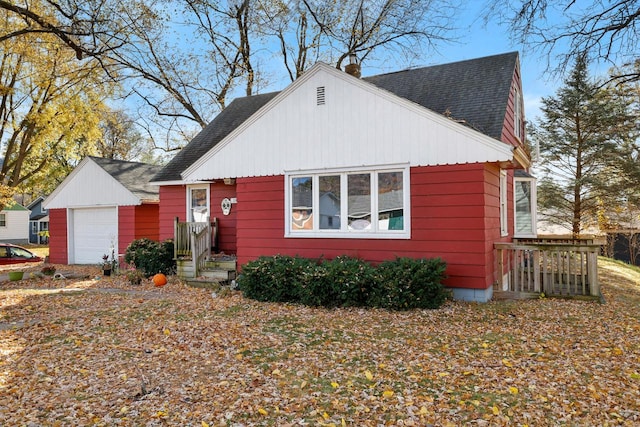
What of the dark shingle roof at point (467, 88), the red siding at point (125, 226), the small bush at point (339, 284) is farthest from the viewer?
the red siding at point (125, 226)

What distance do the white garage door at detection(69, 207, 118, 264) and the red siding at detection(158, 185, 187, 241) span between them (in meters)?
3.31

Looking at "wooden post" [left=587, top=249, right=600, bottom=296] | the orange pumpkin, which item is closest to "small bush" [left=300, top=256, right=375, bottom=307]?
"wooden post" [left=587, top=249, right=600, bottom=296]

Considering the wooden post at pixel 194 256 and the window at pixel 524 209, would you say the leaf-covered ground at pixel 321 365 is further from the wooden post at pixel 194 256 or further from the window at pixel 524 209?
the window at pixel 524 209

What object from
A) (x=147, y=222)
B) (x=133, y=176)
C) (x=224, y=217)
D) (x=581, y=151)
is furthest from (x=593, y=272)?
(x=581, y=151)

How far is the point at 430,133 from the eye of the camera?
8.01 meters

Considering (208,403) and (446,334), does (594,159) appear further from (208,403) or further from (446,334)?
(208,403)

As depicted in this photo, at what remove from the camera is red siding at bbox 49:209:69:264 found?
17.3 m

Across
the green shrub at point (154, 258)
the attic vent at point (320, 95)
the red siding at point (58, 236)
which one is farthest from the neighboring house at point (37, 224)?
the attic vent at point (320, 95)

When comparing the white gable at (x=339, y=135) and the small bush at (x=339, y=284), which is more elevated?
the white gable at (x=339, y=135)

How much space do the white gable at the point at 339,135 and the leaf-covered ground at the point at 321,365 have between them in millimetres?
A: 3070

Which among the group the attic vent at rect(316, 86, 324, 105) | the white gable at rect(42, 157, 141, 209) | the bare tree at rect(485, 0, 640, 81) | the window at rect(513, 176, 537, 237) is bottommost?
the window at rect(513, 176, 537, 237)

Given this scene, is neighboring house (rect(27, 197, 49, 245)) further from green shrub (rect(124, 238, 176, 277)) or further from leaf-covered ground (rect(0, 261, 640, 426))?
Answer: leaf-covered ground (rect(0, 261, 640, 426))

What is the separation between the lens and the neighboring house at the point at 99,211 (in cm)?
1555

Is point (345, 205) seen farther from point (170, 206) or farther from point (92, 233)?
point (92, 233)
